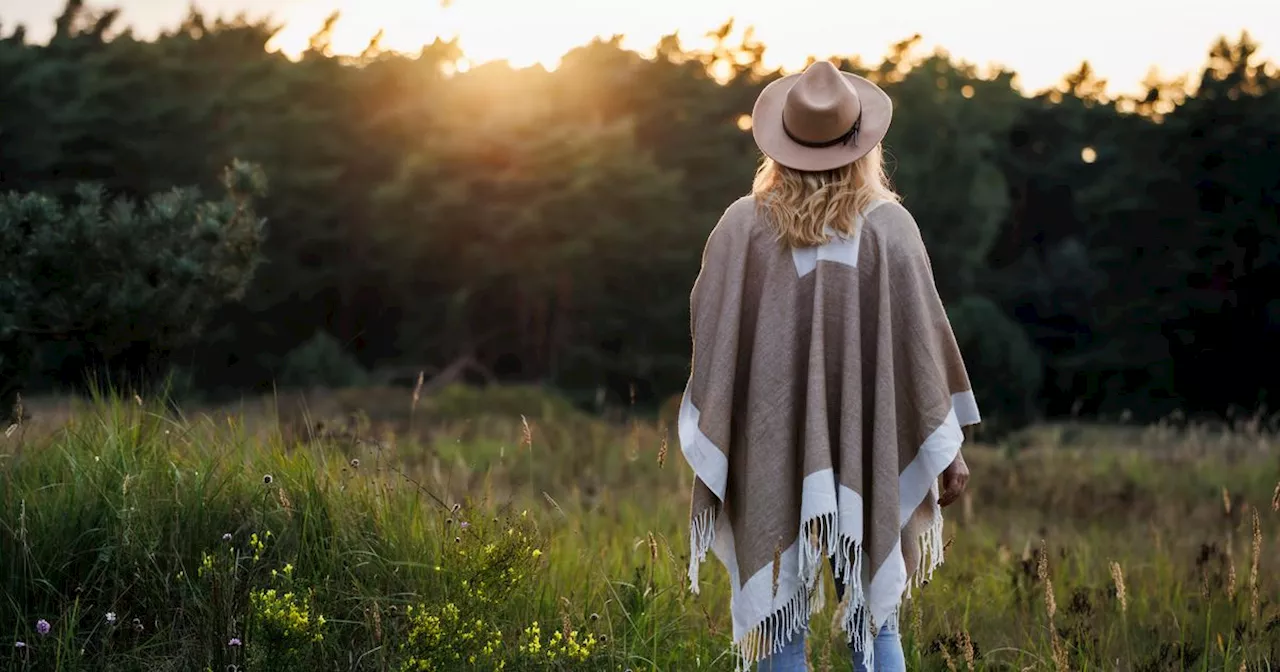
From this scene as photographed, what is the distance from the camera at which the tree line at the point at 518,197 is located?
28.9m

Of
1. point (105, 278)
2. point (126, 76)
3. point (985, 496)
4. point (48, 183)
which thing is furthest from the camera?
point (126, 76)

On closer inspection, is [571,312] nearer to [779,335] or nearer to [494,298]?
[494,298]

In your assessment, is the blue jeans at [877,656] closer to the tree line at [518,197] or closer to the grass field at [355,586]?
the grass field at [355,586]

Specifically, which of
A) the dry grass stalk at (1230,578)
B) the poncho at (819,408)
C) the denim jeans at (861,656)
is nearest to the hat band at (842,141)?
the poncho at (819,408)

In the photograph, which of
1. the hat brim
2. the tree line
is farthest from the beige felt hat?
the tree line

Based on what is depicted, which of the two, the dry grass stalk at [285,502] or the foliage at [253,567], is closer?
the foliage at [253,567]

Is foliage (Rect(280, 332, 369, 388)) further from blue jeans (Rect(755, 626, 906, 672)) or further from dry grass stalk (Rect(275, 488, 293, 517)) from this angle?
blue jeans (Rect(755, 626, 906, 672))

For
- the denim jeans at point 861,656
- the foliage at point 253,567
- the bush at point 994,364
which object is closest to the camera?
the denim jeans at point 861,656

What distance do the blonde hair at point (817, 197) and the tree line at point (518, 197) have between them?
76.5 ft

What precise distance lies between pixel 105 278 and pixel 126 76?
2549 centimetres

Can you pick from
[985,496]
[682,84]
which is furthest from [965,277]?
[985,496]

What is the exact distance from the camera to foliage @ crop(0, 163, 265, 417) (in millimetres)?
6305

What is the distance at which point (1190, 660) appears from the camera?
15.7ft

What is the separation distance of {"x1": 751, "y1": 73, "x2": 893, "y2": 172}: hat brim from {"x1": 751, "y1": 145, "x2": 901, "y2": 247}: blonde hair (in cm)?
4
